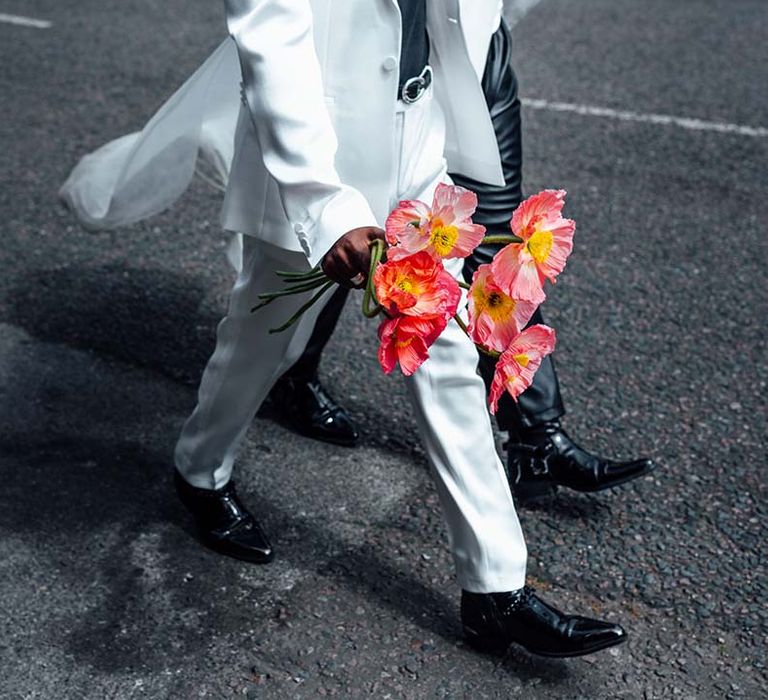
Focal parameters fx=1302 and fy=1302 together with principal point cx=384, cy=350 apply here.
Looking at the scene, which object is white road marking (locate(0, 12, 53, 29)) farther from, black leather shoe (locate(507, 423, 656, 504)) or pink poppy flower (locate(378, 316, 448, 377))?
pink poppy flower (locate(378, 316, 448, 377))

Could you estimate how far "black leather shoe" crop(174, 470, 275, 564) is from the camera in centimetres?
325

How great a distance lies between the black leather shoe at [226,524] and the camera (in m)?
3.25

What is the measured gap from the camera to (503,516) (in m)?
2.84

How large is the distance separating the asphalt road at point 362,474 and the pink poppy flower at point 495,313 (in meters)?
0.97

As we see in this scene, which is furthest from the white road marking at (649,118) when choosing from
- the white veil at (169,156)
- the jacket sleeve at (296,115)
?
the jacket sleeve at (296,115)

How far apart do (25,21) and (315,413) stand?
5.14 metres

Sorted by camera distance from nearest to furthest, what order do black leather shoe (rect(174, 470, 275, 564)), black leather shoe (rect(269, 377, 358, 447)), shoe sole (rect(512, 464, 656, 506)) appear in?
black leather shoe (rect(174, 470, 275, 564)), shoe sole (rect(512, 464, 656, 506)), black leather shoe (rect(269, 377, 358, 447))

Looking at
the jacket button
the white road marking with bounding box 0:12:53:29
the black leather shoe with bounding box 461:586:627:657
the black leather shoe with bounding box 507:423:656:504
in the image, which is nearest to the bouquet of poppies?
the jacket button

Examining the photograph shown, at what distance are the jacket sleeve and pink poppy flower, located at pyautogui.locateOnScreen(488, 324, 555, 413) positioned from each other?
37 centimetres

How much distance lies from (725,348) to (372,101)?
219 centimetres

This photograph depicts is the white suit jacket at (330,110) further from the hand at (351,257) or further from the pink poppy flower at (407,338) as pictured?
the pink poppy flower at (407,338)

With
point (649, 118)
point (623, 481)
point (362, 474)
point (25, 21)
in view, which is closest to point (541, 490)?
point (623, 481)

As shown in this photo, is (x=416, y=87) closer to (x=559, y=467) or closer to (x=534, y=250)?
(x=534, y=250)

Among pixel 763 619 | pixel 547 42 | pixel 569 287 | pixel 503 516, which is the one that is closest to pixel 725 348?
pixel 569 287
